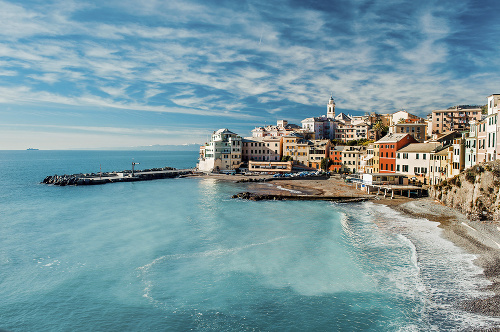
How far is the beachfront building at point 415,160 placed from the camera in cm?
5656

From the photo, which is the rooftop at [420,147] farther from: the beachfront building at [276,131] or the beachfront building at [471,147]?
the beachfront building at [276,131]

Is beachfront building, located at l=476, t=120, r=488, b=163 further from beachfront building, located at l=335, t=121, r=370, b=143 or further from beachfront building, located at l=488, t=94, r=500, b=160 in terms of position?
beachfront building, located at l=335, t=121, r=370, b=143

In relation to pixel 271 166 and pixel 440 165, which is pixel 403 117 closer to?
pixel 271 166

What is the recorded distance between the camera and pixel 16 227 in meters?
36.9

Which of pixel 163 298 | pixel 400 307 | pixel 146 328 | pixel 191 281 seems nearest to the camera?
pixel 146 328

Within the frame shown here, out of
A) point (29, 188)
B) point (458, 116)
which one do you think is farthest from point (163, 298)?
point (458, 116)

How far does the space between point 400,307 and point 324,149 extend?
80497mm

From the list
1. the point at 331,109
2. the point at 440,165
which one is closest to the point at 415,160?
the point at 440,165

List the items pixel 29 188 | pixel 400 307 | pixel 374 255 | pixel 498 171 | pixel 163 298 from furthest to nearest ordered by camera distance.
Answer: pixel 29 188, pixel 498 171, pixel 374 255, pixel 163 298, pixel 400 307

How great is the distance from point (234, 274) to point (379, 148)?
2100 inches

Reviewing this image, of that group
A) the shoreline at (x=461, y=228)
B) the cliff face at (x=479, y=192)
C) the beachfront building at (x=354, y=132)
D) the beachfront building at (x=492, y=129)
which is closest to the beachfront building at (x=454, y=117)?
the beachfront building at (x=354, y=132)

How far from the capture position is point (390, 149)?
63.8 m

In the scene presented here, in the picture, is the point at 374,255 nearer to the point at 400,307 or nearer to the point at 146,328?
the point at 400,307

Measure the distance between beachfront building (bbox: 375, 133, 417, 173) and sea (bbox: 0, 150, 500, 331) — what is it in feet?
78.9
